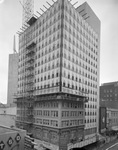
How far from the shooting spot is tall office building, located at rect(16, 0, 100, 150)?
1761 inches

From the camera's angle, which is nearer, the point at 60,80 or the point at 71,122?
the point at 60,80

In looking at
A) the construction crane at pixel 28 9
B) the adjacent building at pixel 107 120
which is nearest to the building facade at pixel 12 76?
the construction crane at pixel 28 9

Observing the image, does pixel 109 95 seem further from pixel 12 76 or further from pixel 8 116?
pixel 12 76

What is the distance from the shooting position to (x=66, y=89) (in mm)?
46031

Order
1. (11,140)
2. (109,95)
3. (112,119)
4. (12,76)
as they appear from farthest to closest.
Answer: (12,76)
(109,95)
(112,119)
(11,140)

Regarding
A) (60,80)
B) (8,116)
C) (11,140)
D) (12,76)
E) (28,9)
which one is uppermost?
(28,9)

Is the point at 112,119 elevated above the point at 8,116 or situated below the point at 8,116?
below

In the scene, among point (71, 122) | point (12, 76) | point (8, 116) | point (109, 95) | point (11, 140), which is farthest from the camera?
point (12, 76)

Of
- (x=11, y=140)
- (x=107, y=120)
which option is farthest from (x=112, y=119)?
(x=11, y=140)

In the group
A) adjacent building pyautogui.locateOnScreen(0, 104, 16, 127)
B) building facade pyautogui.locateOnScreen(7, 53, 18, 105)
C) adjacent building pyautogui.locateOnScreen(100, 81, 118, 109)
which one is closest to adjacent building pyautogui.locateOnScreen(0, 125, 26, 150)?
adjacent building pyautogui.locateOnScreen(0, 104, 16, 127)

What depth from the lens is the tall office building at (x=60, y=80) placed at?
4472 cm

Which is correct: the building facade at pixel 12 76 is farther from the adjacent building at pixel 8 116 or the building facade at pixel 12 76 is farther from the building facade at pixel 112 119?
the building facade at pixel 112 119

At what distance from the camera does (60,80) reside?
44.6 meters

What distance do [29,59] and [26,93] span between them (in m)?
14.4
